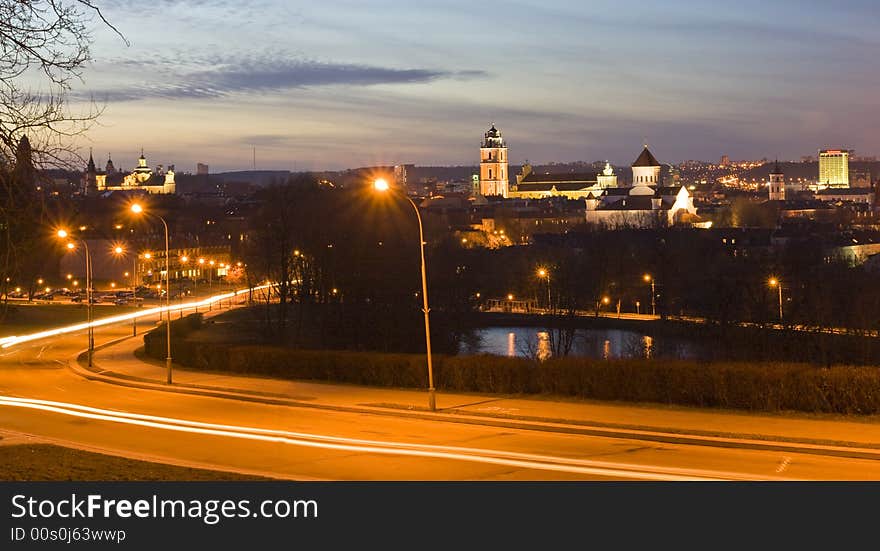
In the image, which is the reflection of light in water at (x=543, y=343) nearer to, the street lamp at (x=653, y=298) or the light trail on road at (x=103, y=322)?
the street lamp at (x=653, y=298)

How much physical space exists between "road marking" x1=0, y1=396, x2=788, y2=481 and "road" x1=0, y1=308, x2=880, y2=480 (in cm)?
2

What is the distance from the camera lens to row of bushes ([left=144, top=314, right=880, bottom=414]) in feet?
75.2

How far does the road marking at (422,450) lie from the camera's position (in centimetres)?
→ 1739

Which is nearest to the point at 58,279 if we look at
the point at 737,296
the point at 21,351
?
the point at 21,351

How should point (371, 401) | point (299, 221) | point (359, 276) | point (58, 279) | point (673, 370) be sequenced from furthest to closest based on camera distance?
point (58, 279)
point (299, 221)
point (359, 276)
point (371, 401)
point (673, 370)

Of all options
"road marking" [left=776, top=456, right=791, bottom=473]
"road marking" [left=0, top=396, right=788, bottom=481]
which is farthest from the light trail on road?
"road marking" [left=776, top=456, right=791, bottom=473]

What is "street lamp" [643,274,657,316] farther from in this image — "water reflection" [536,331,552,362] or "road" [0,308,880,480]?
"road" [0,308,880,480]

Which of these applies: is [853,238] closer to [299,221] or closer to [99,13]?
[299,221]

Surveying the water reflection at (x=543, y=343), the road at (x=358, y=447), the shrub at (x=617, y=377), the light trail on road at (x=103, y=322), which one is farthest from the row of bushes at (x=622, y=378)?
the water reflection at (x=543, y=343)

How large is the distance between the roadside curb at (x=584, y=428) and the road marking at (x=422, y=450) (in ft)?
9.08

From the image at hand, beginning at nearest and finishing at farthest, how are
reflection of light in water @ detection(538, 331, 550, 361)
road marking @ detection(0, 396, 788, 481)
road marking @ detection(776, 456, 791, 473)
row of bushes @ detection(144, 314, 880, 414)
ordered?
road marking @ detection(0, 396, 788, 481)
road marking @ detection(776, 456, 791, 473)
row of bushes @ detection(144, 314, 880, 414)
reflection of light in water @ detection(538, 331, 550, 361)

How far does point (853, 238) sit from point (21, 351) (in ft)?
361

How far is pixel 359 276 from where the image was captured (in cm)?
5634

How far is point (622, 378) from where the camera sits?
85.6 ft
